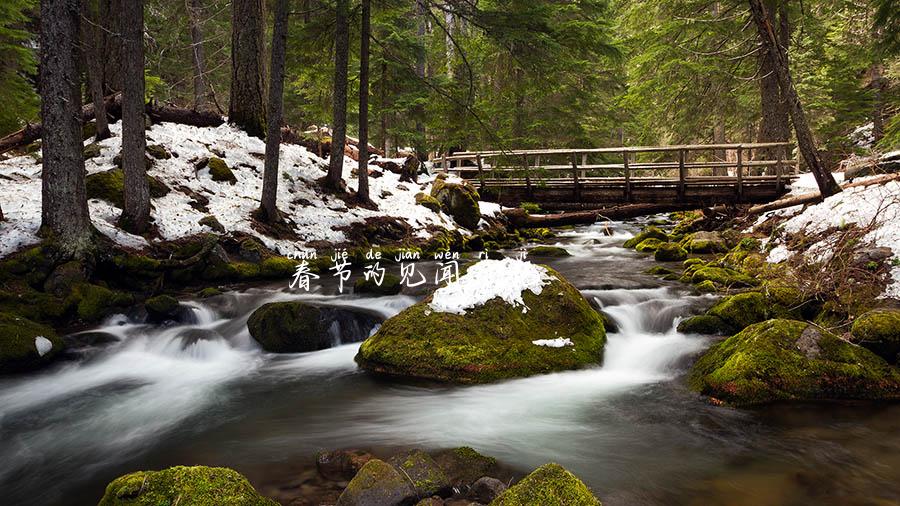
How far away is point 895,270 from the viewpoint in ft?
20.7

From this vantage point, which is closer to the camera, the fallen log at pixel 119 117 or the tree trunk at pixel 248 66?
the fallen log at pixel 119 117

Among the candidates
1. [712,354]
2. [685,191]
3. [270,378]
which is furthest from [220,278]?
[685,191]

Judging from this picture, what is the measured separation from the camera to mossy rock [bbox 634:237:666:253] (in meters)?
13.7

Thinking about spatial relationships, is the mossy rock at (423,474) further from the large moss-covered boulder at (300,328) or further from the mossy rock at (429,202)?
the mossy rock at (429,202)

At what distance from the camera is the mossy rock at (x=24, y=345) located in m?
5.89

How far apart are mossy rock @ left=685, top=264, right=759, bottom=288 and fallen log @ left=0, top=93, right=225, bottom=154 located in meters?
12.9

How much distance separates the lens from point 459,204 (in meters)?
16.0

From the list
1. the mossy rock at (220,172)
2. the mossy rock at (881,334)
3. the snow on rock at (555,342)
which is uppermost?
the mossy rock at (220,172)

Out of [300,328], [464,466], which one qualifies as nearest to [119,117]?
[300,328]

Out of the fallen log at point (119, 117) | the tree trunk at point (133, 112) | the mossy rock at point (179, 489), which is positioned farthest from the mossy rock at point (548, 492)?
the fallen log at point (119, 117)

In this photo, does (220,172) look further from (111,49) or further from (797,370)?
(797,370)

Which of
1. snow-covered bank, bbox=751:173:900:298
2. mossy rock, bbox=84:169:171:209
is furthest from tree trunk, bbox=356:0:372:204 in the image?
snow-covered bank, bbox=751:173:900:298

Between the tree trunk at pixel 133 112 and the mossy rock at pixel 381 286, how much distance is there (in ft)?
13.3

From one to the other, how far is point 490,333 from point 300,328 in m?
2.79
